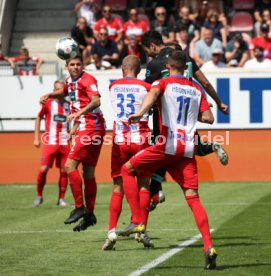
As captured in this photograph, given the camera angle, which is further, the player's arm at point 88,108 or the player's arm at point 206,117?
the player's arm at point 88,108

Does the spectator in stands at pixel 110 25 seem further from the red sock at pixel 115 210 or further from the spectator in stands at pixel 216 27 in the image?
the red sock at pixel 115 210

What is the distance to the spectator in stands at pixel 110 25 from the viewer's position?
25.6 m

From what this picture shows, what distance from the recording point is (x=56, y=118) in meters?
18.8

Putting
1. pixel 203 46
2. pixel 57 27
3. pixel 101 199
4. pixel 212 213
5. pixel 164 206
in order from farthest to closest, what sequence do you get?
pixel 57 27 < pixel 203 46 < pixel 101 199 < pixel 164 206 < pixel 212 213

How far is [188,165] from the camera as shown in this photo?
999 centimetres

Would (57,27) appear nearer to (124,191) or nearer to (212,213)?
(212,213)

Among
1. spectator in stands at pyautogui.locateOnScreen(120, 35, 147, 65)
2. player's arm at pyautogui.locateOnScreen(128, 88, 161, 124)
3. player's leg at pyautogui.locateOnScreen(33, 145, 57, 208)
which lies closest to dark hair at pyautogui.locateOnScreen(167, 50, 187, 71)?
player's arm at pyautogui.locateOnScreen(128, 88, 161, 124)

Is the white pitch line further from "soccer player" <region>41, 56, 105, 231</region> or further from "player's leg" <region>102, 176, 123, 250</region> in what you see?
"soccer player" <region>41, 56, 105, 231</region>

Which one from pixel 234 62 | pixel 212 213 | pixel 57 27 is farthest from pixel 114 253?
pixel 57 27

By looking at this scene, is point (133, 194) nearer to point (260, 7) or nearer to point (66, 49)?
point (66, 49)

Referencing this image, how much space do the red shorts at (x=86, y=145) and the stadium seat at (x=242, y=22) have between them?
14.5 m

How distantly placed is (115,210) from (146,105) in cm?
209

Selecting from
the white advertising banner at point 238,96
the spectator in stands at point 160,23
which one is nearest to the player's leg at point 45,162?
the white advertising banner at point 238,96

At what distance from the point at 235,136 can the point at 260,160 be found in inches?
29.6
